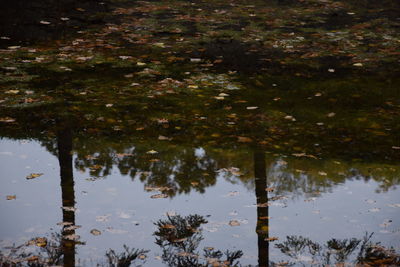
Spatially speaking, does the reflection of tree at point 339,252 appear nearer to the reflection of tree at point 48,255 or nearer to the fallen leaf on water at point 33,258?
the reflection of tree at point 48,255

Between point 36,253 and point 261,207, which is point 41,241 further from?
point 261,207

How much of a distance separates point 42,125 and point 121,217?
2.64 m

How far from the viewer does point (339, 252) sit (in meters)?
4.92

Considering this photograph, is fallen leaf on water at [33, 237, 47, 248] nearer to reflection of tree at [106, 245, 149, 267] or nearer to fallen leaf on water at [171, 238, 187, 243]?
reflection of tree at [106, 245, 149, 267]

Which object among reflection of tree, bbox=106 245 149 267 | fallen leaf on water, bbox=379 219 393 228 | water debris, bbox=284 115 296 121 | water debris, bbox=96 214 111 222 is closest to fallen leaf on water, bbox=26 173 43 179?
water debris, bbox=96 214 111 222

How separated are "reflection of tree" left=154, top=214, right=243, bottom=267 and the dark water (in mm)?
19

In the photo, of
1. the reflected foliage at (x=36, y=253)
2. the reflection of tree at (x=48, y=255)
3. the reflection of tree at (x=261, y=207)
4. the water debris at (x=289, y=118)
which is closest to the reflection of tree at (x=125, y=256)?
the reflection of tree at (x=48, y=255)

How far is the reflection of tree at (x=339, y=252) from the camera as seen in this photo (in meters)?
4.78

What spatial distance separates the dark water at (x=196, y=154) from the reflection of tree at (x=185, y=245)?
19 millimetres

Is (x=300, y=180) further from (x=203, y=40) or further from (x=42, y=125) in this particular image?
(x=203, y=40)

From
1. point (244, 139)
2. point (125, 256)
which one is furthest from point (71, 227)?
point (244, 139)

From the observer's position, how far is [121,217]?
5445 millimetres

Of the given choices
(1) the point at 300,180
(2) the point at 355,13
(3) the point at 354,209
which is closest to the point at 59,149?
(1) the point at 300,180

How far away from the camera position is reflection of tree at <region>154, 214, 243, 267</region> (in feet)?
15.5
